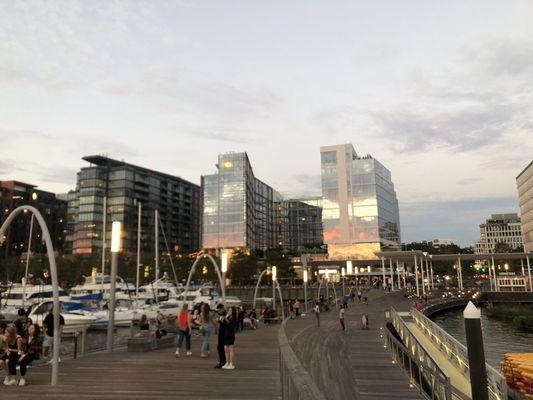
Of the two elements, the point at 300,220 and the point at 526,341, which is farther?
the point at 300,220

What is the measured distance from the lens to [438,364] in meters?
18.1

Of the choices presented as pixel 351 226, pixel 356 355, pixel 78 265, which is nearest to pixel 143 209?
pixel 78 265

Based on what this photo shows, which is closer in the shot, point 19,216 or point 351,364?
point 351,364

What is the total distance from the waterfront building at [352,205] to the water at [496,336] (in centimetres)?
5251

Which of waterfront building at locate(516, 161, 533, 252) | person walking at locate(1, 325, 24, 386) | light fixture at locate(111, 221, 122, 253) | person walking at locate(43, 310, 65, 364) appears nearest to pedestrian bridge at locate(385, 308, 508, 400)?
person walking at locate(1, 325, 24, 386)

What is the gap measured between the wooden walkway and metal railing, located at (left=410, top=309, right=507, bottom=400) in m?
6.85

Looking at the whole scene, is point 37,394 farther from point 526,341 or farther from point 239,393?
point 526,341

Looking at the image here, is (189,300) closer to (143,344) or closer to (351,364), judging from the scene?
(143,344)

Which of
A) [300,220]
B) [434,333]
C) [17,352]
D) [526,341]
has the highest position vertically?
[300,220]

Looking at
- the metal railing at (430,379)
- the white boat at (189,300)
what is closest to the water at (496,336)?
the metal railing at (430,379)

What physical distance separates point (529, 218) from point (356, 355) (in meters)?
110

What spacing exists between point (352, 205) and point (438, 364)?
97.9m

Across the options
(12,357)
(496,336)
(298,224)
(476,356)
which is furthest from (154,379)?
(298,224)

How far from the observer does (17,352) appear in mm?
10680
